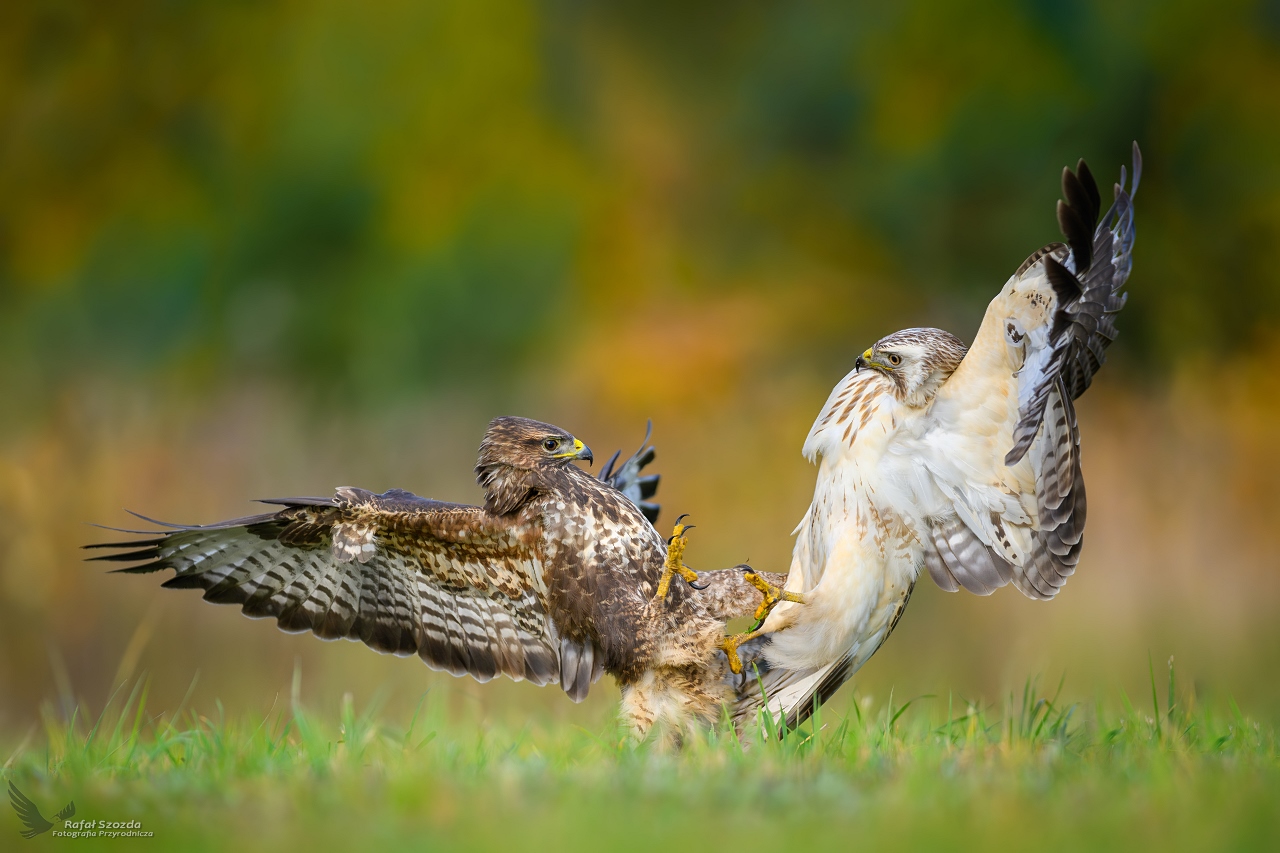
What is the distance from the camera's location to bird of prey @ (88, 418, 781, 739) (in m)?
3.57

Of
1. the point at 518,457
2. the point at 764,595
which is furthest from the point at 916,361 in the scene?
the point at 518,457

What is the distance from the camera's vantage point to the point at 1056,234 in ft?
28.1

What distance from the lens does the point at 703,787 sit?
2537mm

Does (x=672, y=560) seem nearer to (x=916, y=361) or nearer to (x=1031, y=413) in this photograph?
(x=916, y=361)

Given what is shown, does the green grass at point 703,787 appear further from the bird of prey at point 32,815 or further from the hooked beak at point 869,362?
the hooked beak at point 869,362

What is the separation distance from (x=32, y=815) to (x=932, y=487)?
9.04 feet

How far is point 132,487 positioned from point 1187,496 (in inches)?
292

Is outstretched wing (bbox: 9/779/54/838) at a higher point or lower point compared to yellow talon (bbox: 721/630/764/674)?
lower

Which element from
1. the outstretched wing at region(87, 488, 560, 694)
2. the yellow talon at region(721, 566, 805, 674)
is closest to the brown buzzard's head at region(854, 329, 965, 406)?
the yellow talon at region(721, 566, 805, 674)

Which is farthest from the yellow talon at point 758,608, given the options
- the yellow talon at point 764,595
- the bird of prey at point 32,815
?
the bird of prey at point 32,815

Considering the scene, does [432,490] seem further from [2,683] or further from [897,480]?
[897,480]

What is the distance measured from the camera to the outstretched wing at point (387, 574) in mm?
3652

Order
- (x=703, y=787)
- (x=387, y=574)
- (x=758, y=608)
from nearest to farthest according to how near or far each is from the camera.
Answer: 1. (x=703, y=787)
2. (x=758, y=608)
3. (x=387, y=574)

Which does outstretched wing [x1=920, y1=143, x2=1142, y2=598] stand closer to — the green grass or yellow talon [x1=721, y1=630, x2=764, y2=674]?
the green grass
